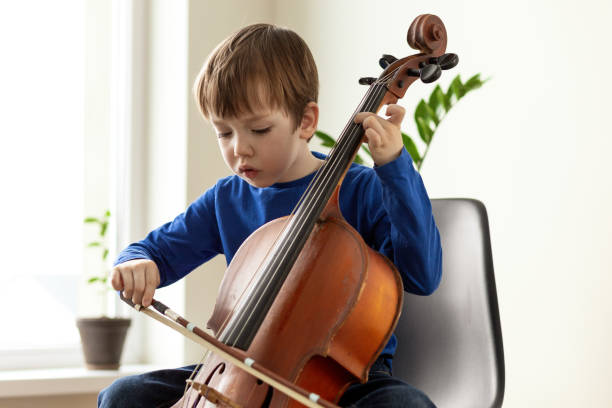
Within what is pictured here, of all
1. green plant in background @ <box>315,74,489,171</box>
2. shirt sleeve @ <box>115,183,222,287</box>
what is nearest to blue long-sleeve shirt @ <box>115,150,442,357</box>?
shirt sleeve @ <box>115,183,222,287</box>

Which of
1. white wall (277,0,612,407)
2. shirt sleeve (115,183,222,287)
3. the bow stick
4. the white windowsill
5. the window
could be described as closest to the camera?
the bow stick

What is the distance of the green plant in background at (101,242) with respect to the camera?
2.45 meters

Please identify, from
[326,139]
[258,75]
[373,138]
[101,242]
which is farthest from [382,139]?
[101,242]

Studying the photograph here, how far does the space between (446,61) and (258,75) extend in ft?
0.89

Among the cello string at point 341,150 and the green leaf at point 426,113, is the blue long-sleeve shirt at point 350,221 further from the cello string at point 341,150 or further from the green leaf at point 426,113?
the green leaf at point 426,113

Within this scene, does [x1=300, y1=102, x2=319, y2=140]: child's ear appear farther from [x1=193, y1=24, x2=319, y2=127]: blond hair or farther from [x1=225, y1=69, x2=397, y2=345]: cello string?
[x1=225, y1=69, x2=397, y2=345]: cello string

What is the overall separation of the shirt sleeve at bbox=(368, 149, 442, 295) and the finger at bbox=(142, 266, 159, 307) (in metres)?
0.33

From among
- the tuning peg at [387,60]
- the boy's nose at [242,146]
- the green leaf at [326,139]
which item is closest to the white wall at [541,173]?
the green leaf at [326,139]

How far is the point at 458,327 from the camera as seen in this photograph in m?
1.32

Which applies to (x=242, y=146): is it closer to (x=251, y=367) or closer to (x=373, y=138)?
(x=373, y=138)

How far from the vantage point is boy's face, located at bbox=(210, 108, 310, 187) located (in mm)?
1079

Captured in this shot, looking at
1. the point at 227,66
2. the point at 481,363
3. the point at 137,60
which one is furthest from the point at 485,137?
the point at 137,60

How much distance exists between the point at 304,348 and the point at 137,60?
1.89 m

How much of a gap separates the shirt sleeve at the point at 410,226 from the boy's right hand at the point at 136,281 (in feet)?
1.10
